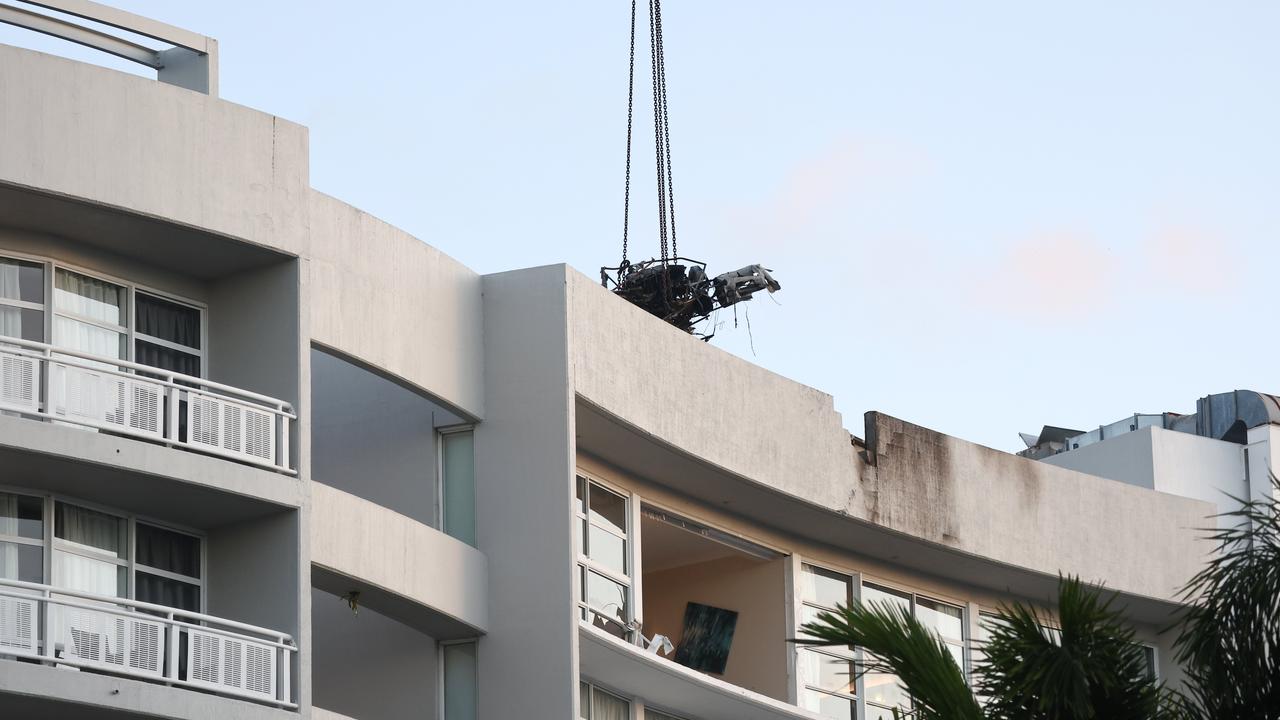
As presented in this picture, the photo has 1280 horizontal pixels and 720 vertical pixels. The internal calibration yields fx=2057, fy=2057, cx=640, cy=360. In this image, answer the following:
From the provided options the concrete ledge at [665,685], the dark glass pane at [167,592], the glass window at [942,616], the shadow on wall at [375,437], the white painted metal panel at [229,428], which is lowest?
the concrete ledge at [665,685]

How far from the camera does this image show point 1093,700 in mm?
11188

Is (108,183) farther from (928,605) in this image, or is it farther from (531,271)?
(928,605)

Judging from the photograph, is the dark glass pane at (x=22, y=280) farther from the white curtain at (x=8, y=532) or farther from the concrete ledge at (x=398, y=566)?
the concrete ledge at (x=398, y=566)

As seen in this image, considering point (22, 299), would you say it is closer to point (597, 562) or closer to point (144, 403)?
point (144, 403)

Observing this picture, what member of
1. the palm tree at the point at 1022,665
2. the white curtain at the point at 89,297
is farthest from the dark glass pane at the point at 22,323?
the palm tree at the point at 1022,665

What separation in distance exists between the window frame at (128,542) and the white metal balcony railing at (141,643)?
13.4 inches

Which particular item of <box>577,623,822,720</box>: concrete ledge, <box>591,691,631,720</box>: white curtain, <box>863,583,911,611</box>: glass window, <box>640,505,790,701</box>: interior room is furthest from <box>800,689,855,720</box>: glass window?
<box>591,691,631,720</box>: white curtain

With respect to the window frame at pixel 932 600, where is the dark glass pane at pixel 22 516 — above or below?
below

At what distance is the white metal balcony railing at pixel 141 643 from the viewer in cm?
1897

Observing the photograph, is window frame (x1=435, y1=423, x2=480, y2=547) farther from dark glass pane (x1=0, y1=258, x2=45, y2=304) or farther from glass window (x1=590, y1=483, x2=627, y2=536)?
dark glass pane (x1=0, y1=258, x2=45, y2=304)

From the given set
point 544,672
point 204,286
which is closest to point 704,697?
point 544,672

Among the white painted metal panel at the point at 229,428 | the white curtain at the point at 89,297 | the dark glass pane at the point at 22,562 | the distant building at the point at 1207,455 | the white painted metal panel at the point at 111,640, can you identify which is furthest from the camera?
the distant building at the point at 1207,455

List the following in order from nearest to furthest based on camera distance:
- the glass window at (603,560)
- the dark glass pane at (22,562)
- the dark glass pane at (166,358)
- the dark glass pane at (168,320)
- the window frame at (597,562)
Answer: the dark glass pane at (22,562), the dark glass pane at (166,358), the dark glass pane at (168,320), the window frame at (597,562), the glass window at (603,560)

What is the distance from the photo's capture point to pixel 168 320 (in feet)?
73.2
